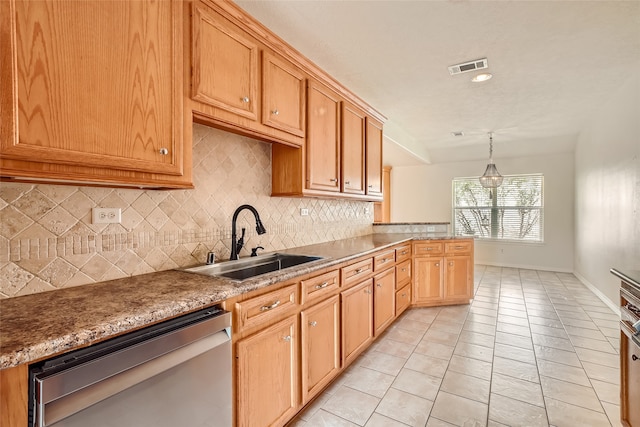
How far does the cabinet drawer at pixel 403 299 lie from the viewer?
132 inches

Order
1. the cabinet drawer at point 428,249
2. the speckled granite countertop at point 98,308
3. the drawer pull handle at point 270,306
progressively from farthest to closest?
the cabinet drawer at point 428,249, the drawer pull handle at point 270,306, the speckled granite countertop at point 98,308

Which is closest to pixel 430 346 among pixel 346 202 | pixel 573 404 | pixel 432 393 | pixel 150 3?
pixel 432 393

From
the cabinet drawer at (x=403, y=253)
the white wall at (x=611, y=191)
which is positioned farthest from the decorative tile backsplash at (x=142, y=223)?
the white wall at (x=611, y=191)

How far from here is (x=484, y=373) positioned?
232 centimetres

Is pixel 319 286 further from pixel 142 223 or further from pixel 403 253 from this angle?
pixel 403 253

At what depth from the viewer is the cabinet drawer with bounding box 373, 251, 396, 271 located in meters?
2.78

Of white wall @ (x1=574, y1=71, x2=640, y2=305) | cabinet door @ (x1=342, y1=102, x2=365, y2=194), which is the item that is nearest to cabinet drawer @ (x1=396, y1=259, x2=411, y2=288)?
cabinet door @ (x1=342, y1=102, x2=365, y2=194)

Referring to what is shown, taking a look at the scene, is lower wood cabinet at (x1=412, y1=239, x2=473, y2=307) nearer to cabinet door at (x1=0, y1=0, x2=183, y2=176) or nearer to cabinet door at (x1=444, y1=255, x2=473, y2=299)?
cabinet door at (x1=444, y1=255, x2=473, y2=299)

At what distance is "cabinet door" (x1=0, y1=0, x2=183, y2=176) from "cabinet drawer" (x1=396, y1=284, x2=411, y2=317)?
2.74 metres

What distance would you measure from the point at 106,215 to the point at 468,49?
273 cm

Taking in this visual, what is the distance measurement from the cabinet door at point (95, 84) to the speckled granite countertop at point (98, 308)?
1.58 feet

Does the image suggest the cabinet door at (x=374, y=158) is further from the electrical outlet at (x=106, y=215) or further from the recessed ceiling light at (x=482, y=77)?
the electrical outlet at (x=106, y=215)

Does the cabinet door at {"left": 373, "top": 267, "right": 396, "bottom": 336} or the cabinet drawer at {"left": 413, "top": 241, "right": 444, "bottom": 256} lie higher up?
the cabinet drawer at {"left": 413, "top": 241, "right": 444, "bottom": 256}

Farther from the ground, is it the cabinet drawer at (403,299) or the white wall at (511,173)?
the white wall at (511,173)
